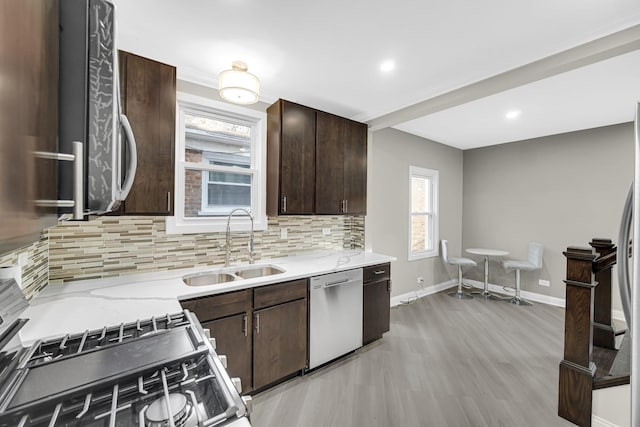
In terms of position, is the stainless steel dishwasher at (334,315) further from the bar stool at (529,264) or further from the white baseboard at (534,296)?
the white baseboard at (534,296)

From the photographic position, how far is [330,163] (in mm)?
2900

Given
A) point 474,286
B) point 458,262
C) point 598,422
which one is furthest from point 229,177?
point 474,286

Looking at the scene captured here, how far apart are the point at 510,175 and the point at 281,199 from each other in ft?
14.1

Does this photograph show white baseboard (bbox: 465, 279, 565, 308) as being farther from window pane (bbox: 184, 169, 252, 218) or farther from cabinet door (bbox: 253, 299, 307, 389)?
window pane (bbox: 184, 169, 252, 218)

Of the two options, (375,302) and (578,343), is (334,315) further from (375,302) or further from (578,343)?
(578,343)

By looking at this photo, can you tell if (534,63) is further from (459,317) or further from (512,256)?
→ (512,256)

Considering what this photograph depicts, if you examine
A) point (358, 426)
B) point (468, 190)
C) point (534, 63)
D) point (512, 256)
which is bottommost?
point (358, 426)

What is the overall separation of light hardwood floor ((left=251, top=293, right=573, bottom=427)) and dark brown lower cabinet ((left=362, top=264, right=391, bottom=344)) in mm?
189

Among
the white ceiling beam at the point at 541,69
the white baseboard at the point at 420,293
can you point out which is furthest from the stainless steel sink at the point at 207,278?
the white baseboard at the point at 420,293

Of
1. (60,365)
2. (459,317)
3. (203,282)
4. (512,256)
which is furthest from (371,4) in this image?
(512,256)

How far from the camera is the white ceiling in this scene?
1571mm

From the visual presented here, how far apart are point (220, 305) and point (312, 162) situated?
1.62 meters

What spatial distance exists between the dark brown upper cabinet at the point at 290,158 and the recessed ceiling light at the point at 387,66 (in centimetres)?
82

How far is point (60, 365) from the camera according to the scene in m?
0.84
